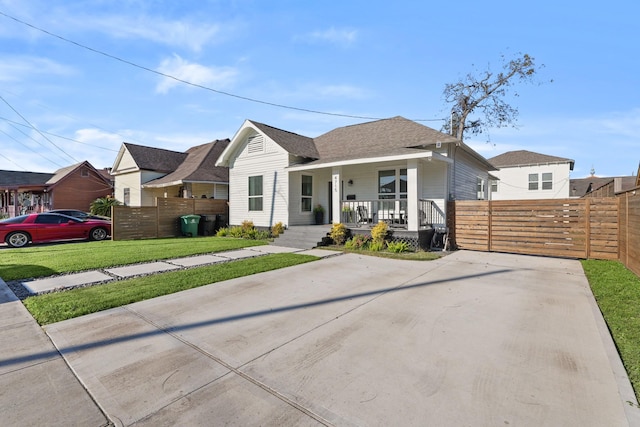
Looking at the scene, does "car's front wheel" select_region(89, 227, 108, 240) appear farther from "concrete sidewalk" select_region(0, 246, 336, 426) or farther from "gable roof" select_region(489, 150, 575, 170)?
"gable roof" select_region(489, 150, 575, 170)

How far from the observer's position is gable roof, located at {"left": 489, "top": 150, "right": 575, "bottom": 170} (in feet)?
81.3

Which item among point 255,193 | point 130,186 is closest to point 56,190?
point 130,186

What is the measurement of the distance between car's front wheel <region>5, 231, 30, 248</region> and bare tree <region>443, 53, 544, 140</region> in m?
25.6

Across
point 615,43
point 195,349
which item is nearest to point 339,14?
point 615,43

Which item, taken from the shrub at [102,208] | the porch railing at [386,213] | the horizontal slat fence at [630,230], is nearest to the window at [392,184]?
the porch railing at [386,213]

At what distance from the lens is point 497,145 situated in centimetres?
2589

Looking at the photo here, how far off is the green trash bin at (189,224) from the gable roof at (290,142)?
5.99 m

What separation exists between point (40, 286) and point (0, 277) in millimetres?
1640

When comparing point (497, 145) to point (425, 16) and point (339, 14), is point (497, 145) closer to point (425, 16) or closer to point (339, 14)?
point (425, 16)

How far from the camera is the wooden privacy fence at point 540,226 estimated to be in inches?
336

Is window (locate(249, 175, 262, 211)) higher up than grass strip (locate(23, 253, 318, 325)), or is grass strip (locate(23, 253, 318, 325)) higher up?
window (locate(249, 175, 262, 211))

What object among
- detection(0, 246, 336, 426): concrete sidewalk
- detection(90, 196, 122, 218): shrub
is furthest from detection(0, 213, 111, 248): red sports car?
detection(90, 196, 122, 218): shrub

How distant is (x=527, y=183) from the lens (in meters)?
25.7

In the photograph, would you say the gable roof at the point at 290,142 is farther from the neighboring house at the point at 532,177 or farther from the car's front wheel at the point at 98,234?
the neighboring house at the point at 532,177
